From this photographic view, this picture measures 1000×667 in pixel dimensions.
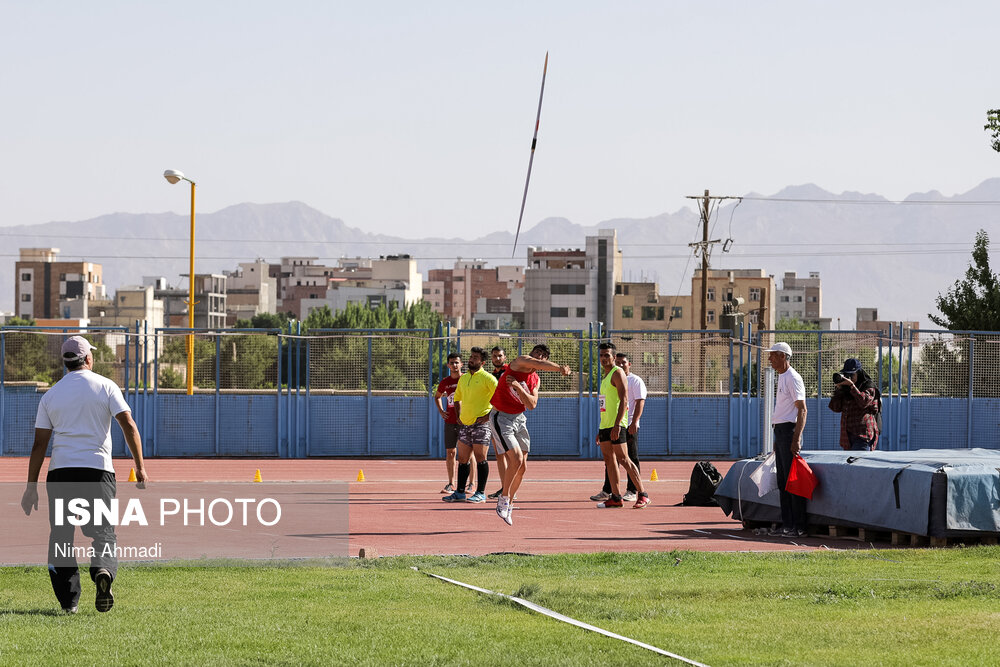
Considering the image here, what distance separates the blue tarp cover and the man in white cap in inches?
8.4

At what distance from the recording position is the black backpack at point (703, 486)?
55.2ft

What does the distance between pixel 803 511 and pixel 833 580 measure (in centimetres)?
367

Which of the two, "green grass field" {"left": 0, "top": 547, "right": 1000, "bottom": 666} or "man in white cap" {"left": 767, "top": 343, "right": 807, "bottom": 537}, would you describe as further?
"man in white cap" {"left": 767, "top": 343, "right": 807, "bottom": 537}

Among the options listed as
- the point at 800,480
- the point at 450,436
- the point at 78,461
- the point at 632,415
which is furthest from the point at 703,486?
the point at 78,461

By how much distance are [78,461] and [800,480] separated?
24.1 ft

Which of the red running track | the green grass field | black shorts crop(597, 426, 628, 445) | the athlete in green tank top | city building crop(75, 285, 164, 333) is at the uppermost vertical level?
city building crop(75, 285, 164, 333)

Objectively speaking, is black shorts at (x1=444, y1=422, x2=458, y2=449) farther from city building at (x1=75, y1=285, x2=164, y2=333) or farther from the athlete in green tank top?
city building at (x1=75, y1=285, x2=164, y2=333)

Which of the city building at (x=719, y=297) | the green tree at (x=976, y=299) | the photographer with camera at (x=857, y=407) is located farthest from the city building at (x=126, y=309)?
the photographer with camera at (x=857, y=407)

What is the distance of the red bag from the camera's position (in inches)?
528

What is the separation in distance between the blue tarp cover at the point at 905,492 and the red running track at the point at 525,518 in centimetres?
35

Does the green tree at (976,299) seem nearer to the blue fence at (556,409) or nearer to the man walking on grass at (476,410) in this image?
the blue fence at (556,409)

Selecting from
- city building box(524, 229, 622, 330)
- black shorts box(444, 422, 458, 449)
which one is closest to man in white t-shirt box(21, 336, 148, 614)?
black shorts box(444, 422, 458, 449)

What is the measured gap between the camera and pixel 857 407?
53.6 ft

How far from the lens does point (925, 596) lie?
30.7 feet
